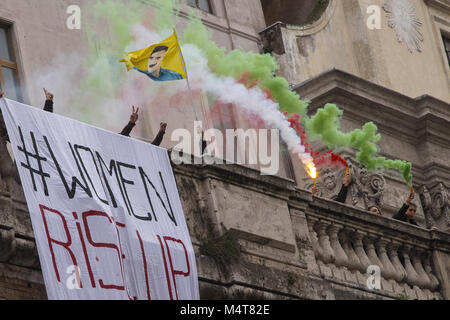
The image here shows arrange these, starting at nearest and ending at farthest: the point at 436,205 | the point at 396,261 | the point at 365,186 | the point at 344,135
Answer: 1. the point at 396,261
2. the point at 344,135
3. the point at 365,186
4. the point at 436,205

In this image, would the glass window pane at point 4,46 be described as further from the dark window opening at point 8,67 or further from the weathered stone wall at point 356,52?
the weathered stone wall at point 356,52

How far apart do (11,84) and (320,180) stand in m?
6.15

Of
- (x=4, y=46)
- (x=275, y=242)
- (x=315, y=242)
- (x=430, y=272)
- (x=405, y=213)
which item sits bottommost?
(x=275, y=242)

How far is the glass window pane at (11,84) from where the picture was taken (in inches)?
823

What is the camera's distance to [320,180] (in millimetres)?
25078

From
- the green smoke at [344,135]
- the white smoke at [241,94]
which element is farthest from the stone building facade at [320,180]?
the white smoke at [241,94]

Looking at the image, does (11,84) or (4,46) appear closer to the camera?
(11,84)

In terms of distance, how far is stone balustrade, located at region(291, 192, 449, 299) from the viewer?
58.6 feet

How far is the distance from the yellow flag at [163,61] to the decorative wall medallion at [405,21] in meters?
9.71

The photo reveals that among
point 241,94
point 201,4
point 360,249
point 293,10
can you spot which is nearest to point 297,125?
point 241,94

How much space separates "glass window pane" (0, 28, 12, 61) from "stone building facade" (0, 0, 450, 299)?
84mm

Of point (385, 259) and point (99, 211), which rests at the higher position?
point (385, 259)

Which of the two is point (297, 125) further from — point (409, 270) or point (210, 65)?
point (409, 270)
